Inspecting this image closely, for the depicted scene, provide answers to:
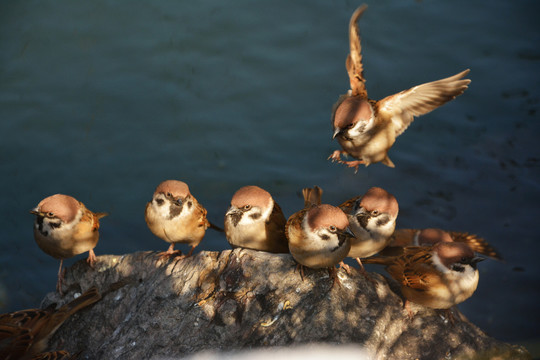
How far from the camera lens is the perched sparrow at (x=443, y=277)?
3.84 metres

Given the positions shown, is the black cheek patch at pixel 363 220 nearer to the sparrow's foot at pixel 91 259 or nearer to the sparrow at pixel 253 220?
the sparrow at pixel 253 220

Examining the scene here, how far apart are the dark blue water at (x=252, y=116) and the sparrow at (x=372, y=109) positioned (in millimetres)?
2524

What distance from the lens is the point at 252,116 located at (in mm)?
8727

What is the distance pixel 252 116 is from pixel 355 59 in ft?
13.1

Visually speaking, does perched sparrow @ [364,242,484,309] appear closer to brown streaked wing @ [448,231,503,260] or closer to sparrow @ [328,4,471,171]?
brown streaked wing @ [448,231,503,260]

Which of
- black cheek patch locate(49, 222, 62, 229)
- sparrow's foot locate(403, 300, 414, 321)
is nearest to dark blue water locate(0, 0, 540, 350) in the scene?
sparrow's foot locate(403, 300, 414, 321)

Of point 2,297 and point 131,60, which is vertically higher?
point 131,60

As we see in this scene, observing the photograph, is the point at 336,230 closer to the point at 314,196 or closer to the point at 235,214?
the point at 235,214

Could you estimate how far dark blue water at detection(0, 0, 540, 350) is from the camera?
24.3 feet

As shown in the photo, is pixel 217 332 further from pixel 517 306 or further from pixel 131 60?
pixel 131 60

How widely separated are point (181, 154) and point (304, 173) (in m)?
1.89

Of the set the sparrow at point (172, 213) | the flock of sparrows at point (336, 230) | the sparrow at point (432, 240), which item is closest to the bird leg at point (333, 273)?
the flock of sparrows at point (336, 230)

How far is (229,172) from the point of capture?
8.13 meters

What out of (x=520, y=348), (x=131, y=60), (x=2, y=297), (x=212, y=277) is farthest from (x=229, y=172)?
(x=520, y=348)
